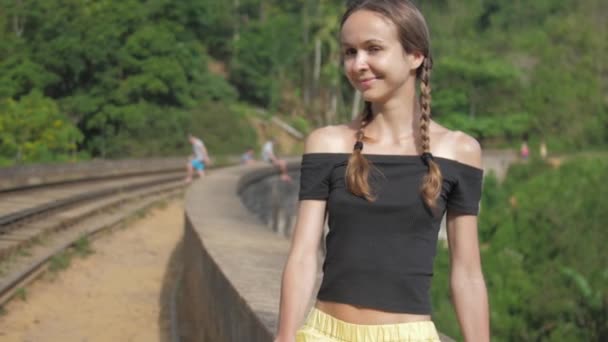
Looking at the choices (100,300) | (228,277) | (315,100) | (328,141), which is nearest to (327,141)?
(328,141)

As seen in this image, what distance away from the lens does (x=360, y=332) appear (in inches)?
93.5

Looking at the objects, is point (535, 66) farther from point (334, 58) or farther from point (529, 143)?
point (334, 58)

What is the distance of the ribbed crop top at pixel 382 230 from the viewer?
94.4 inches

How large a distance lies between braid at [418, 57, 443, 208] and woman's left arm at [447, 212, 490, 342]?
183mm

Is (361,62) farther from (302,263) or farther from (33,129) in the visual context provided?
(33,129)

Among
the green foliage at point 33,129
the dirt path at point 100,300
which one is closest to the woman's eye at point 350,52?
the dirt path at point 100,300

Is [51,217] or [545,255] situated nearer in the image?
[51,217]

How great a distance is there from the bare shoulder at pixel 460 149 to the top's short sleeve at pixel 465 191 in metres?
0.02

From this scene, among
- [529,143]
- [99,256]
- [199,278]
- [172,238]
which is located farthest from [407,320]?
[529,143]

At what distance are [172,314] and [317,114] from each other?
6169cm

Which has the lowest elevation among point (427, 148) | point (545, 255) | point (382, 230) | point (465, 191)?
point (545, 255)

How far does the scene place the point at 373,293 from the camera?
2.40 m

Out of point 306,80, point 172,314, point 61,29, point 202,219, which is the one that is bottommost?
point 172,314

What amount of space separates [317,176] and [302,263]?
9.5 inches
